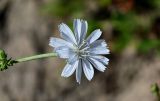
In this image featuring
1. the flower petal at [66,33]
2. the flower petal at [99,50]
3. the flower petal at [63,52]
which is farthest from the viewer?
the flower petal at [99,50]

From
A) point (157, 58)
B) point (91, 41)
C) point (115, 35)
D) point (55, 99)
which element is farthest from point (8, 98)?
point (91, 41)

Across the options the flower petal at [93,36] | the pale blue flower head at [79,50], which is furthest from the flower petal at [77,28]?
the flower petal at [93,36]

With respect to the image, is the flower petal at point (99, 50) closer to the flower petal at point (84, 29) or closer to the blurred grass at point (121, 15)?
the flower petal at point (84, 29)

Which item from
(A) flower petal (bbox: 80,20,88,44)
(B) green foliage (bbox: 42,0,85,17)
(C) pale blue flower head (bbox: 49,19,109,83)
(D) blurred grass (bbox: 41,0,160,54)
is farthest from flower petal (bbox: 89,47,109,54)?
(B) green foliage (bbox: 42,0,85,17)

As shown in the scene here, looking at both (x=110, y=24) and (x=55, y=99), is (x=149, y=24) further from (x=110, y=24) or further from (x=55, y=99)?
(x=55, y=99)

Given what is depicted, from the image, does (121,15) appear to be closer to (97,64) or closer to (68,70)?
(97,64)

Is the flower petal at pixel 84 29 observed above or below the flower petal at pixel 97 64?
above

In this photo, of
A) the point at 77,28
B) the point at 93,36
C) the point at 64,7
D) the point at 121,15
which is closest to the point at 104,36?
the point at 121,15

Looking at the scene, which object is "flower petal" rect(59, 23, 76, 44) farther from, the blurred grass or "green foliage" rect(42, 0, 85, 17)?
"green foliage" rect(42, 0, 85, 17)
